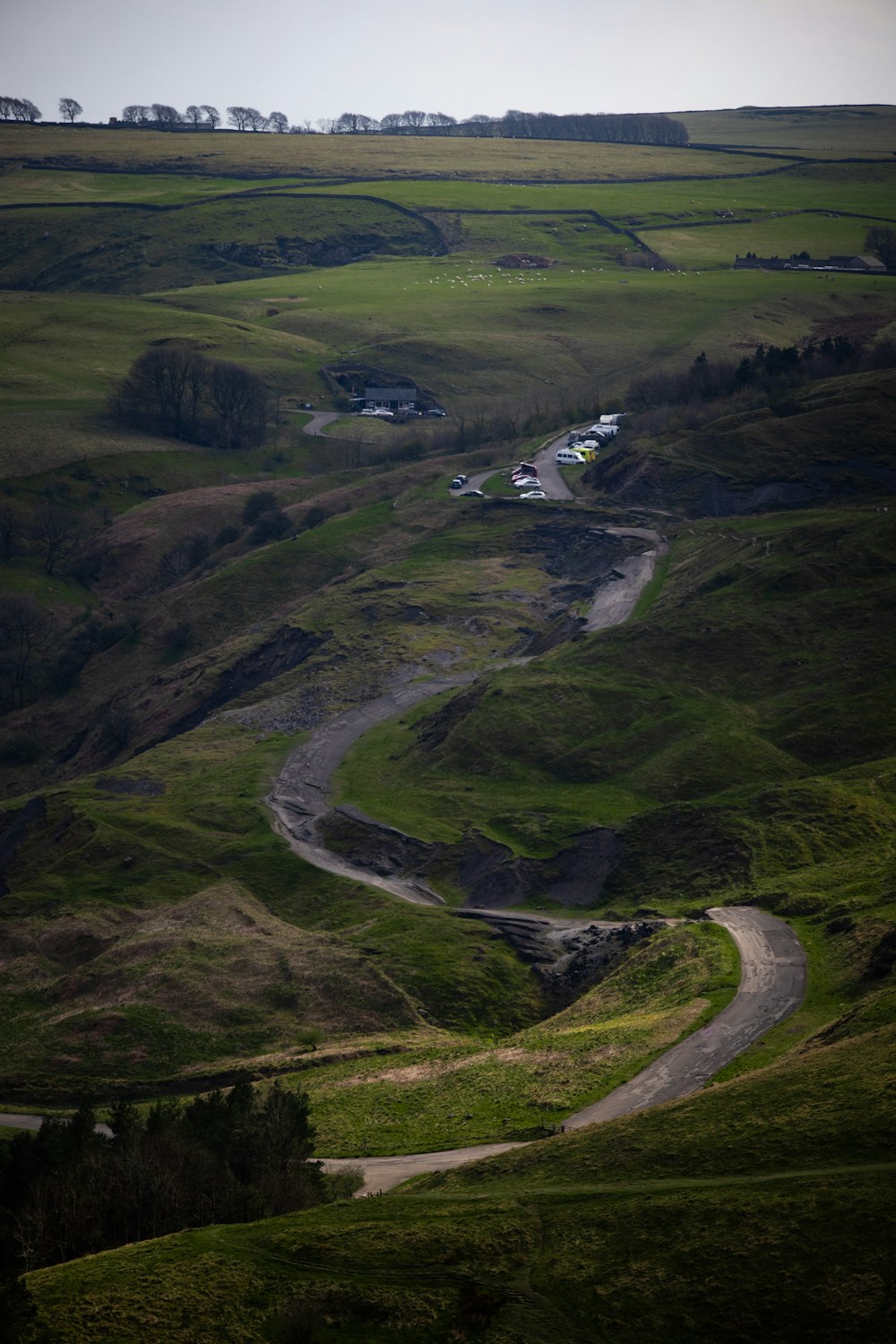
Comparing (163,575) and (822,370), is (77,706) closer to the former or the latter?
(163,575)

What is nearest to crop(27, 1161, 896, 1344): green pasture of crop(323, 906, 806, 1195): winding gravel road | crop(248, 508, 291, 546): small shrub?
crop(323, 906, 806, 1195): winding gravel road

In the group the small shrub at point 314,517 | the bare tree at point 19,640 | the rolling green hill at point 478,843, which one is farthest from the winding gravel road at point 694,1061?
the small shrub at point 314,517

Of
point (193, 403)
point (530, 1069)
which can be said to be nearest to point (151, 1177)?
point (530, 1069)

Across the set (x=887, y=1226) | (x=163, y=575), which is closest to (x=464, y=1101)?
(x=887, y=1226)

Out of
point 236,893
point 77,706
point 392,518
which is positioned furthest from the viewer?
point 392,518

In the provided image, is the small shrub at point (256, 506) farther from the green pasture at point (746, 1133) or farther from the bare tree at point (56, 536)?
the green pasture at point (746, 1133)

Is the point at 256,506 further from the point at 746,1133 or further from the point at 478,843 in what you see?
the point at 746,1133
